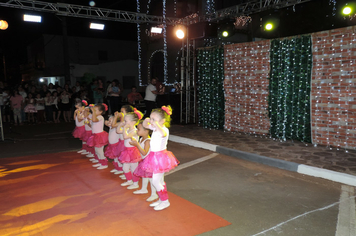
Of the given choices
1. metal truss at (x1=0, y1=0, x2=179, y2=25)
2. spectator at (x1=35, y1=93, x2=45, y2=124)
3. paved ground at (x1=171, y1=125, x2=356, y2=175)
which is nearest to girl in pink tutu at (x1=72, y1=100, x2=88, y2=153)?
paved ground at (x1=171, y1=125, x2=356, y2=175)

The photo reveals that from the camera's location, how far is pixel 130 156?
4555mm

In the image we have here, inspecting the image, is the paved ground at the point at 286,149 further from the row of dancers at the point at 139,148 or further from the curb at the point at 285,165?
the row of dancers at the point at 139,148

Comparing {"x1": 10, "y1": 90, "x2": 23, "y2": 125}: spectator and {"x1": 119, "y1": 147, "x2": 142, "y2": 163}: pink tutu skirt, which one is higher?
{"x1": 10, "y1": 90, "x2": 23, "y2": 125}: spectator

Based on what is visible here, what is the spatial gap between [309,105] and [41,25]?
28.4 metres

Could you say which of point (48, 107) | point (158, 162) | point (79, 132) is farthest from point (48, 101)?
point (158, 162)

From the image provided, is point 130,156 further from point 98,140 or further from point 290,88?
point 290,88

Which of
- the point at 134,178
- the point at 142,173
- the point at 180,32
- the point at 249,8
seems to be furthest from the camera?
the point at 180,32

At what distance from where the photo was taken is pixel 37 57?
2625 cm

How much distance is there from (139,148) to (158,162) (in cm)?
46

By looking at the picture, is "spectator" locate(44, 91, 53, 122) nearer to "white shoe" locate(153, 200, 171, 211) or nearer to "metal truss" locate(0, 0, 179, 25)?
"metal truss" locate(0, 0, 179, 25)

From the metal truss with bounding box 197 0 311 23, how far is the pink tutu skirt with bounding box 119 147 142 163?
639 cm

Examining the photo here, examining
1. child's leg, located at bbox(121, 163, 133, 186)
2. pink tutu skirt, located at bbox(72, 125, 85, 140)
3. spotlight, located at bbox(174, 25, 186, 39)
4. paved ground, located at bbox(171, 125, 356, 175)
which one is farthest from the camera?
spotlight, located at bbox(174, 25, 186, 39)

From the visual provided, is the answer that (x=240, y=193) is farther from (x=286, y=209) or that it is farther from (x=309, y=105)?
(x=309, y=105)

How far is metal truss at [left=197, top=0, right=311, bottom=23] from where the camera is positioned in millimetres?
8039
